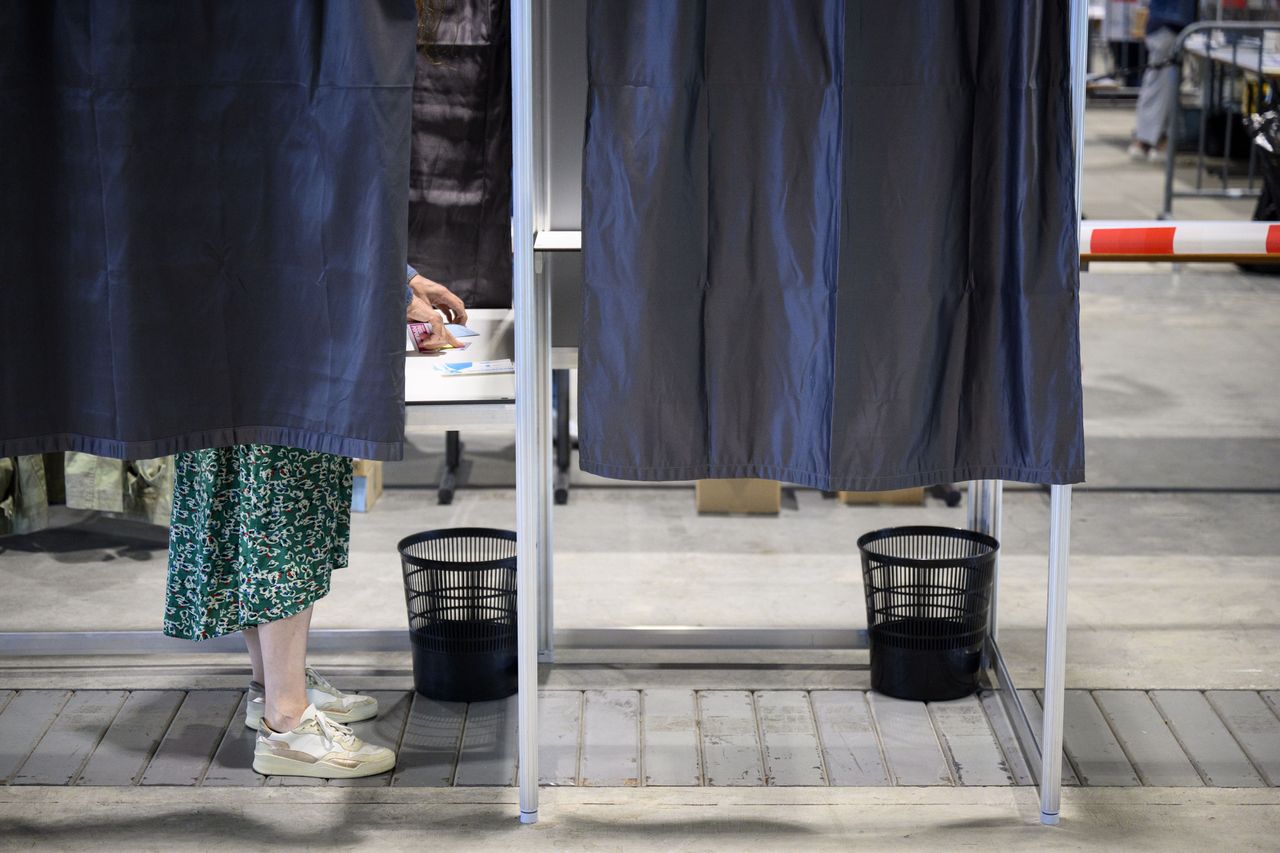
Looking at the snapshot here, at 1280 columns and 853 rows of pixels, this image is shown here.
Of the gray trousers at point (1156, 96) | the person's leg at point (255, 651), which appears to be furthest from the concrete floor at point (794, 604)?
the gray trousers at point (1156, 96)

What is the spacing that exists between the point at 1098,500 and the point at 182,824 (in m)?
3.40

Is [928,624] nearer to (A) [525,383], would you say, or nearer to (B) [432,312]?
(A) [525,383]

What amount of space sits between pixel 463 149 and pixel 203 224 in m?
0.92

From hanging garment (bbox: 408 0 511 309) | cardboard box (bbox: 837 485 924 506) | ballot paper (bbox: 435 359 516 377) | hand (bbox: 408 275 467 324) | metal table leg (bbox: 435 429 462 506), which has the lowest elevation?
cardboard box (bbox: 837 485 924 506)

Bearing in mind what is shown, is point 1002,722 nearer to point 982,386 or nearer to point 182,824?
point 982,386

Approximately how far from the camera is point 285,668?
3.23 meters

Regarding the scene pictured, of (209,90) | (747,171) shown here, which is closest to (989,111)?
(747,171)

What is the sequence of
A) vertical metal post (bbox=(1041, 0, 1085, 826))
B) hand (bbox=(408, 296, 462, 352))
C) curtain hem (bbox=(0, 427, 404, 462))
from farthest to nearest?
1. hand (bbox=(408, 296, 462, 352))
2. vertical metal post (bbox=(1041, 0, 1085, 826))
3. curtain hem (bbox=(0, 427, 404, 462))

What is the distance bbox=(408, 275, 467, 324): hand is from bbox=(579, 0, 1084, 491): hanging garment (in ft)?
2.07

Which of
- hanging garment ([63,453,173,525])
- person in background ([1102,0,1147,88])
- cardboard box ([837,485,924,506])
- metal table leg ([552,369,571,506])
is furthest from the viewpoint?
person in background ([1102,0,1147,88])

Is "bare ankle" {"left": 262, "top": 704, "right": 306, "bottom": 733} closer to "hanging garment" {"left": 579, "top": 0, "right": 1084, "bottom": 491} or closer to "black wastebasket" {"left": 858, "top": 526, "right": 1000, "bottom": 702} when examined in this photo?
"hanging garment" {"left": 579, "top": 0, "right": 1084, "bottom": 491}

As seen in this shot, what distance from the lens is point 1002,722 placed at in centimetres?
350

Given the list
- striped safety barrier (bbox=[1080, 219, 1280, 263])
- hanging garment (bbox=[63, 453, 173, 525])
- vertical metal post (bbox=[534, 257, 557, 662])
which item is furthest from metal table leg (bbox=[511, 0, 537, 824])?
hanging garment (bbox=[63, 453, 173, 525])

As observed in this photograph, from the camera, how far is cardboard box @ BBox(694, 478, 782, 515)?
5035mm
